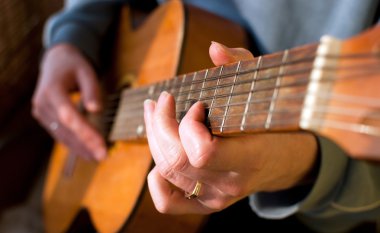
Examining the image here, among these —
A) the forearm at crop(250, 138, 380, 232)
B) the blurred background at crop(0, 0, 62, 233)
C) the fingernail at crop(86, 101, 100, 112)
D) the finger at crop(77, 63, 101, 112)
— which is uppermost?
the forearm at crop(250, 138, 380, 232)

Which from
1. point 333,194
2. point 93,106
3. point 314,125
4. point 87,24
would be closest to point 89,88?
point 93,106

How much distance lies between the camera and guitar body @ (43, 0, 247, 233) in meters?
0.61

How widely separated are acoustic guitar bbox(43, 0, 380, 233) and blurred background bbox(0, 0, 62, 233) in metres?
0.11

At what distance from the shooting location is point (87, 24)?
2.88ft

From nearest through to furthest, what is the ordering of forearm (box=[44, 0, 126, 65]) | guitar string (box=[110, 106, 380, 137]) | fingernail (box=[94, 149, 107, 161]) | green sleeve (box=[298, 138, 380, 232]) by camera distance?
guitar string (box=[110, 106, 380, 137]) → green sleeve (box=[298, 138, 380, 232]) → fingernail (box=[94, 149, 107, 161]) → forearm (box=[44, 0, 126, 65])

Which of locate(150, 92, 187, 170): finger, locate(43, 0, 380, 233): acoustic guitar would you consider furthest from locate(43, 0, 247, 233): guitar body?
locate(150, 92, 187, 170): finger

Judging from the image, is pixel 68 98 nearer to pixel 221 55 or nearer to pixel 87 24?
pixel 87 24

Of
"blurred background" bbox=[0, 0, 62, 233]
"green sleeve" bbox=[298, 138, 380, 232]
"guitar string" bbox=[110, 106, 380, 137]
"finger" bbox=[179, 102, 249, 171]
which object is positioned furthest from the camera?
"blurred background" bbox=[0, 0, 62, 233]

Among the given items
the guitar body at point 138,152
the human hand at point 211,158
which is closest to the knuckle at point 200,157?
the human hand at point 211,158

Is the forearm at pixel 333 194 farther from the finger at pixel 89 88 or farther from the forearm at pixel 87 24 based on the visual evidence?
the forearm at pixel 87 24

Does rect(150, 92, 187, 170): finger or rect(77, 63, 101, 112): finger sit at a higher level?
rect(150, 92, 187, 170): finger

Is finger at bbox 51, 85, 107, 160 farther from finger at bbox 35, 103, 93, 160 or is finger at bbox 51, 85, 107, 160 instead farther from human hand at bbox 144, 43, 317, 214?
human hand at bbox 144, 43, 317, 214

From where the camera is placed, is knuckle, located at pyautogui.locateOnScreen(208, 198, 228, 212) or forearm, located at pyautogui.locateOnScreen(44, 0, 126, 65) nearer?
knuckle, located at pyautogui.locateOnScreen(208, 198, 228, 212)

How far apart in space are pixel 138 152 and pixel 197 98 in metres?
0.23
